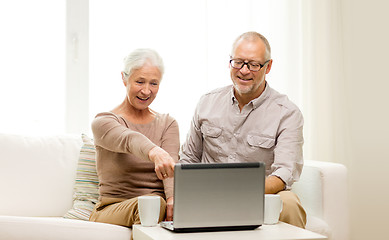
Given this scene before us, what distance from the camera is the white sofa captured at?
2.60m

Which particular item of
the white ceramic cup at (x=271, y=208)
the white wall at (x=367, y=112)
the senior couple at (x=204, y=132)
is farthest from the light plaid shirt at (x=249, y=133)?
the white wall at (x=367, y=112)

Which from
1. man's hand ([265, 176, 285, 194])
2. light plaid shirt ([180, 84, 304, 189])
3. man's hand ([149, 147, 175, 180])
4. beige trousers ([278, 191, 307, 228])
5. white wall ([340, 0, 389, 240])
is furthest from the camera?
white wall ([340, 0, 389, 240])

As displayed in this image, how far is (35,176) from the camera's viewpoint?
105 inches

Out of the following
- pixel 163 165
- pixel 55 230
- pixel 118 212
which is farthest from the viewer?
pixel 118 212

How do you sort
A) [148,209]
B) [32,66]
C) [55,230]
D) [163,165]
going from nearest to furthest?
[148,209]
[163,165]
[55,230]
[32,66]

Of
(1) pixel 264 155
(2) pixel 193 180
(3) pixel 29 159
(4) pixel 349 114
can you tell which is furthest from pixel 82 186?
(4) pixel 349 114

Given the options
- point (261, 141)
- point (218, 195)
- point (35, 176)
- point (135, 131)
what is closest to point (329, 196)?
point (261, 141)

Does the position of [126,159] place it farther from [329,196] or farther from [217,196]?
[329,196]

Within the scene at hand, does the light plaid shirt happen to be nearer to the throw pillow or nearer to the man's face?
the man's face

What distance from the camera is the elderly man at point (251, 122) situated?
2.51 metres

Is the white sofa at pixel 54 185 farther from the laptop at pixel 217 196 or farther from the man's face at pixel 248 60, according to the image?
the laptop at pixel 217 196

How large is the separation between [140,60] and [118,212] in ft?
2.22

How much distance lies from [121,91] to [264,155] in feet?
4.08

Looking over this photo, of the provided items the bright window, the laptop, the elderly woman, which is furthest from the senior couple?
the bright window
